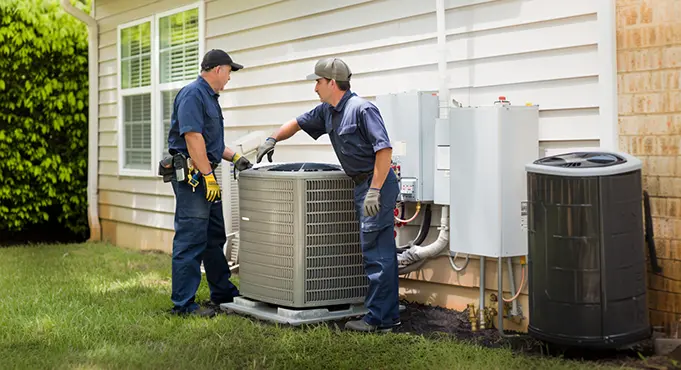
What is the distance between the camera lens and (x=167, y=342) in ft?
15.8

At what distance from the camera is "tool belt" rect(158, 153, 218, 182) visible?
18.2ft

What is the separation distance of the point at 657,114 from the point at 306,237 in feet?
7.12

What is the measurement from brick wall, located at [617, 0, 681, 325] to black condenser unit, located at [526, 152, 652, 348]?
278 millimetres

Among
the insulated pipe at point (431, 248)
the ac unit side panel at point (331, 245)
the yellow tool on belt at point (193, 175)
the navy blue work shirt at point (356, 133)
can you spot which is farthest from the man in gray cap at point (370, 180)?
the yellow tool on belt at point (193, 175)

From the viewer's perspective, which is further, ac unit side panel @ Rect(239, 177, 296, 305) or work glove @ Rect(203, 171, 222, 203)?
work glove @ Rect(203, 171, 222, 203)

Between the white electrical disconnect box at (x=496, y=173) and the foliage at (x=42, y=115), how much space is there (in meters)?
6.67

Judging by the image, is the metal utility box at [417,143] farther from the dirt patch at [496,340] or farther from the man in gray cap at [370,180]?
the dirt patch at [496,340]

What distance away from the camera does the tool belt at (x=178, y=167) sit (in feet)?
18.2

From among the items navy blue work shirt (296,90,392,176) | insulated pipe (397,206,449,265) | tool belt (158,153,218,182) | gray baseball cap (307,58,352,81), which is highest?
gray baseball cap (307,58,352,81)

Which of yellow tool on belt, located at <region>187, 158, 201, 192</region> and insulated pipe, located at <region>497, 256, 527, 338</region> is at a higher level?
yellow tool on belt, located at <region>187, 158, 201, 192</region>

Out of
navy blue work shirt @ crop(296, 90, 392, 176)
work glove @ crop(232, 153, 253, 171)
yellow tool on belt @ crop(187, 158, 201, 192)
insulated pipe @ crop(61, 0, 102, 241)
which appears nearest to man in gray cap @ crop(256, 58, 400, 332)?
navy blue work shirt @ crop(296, 90, 392, 176)

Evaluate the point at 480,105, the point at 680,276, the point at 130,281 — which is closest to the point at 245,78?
the point at 130,281

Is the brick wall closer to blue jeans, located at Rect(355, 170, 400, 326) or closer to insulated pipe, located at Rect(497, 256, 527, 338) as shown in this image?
insulated pipe, located at Rect(497, 256, 527, 338)

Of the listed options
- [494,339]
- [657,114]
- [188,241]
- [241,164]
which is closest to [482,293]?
[494,339]
